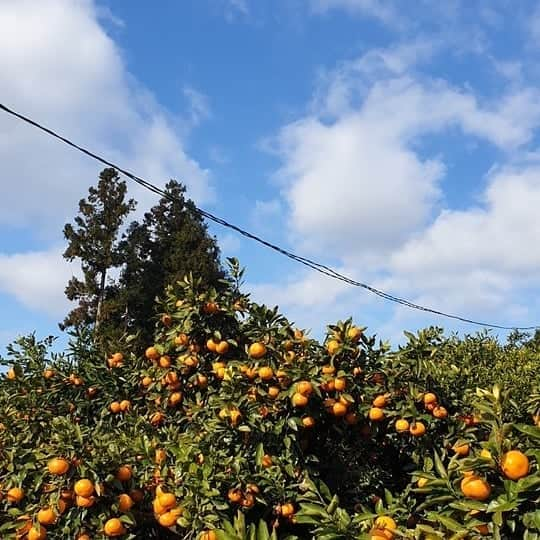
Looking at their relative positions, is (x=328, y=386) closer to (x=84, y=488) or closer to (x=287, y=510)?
(x=287, y=510)

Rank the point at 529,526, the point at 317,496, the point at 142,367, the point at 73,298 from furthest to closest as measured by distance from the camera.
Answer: the point at 73,298
the point at 142,367
the point at 317,496
the point at 529,526

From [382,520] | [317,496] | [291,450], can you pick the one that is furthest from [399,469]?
[382,520]

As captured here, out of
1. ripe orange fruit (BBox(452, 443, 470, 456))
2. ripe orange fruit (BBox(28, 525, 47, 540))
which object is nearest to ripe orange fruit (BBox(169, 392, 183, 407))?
ripe orange fruit (BBox(28, 525, 47, 540))

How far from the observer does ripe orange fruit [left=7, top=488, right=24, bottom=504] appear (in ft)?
9.58

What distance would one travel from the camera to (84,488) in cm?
263

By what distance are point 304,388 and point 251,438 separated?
34 cm

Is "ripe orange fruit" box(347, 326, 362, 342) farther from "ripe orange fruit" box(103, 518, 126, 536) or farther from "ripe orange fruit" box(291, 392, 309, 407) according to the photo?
"ripe orange fruit" box(103, 518, 126, 536)

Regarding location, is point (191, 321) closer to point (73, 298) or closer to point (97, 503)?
point (97, 503)

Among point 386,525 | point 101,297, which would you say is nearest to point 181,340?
point 386,525

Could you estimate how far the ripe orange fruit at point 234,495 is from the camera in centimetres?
276

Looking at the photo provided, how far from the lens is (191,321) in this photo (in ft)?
11.8

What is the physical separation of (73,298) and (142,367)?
19.3m

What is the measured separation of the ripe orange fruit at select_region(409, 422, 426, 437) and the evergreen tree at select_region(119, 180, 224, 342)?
2035 centimetres

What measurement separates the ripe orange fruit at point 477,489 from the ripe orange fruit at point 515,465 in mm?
69
